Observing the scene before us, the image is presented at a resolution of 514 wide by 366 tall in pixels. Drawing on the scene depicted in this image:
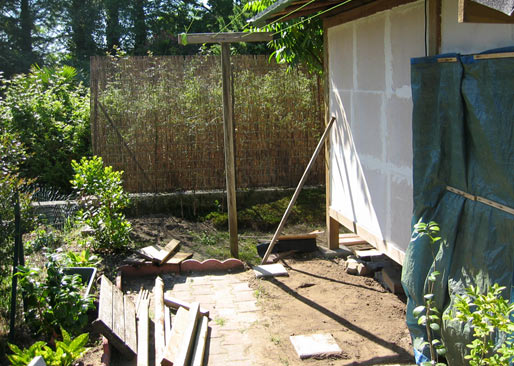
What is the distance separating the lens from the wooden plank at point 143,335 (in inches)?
176

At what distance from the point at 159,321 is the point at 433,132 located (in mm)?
2970

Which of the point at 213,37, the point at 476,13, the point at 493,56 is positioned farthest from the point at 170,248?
the point at 476,13

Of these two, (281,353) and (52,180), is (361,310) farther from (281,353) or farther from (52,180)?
(52,180)

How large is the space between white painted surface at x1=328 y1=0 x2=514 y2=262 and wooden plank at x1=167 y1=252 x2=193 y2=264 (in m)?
2.07

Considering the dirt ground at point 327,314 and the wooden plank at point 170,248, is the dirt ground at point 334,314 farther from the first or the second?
the wooden plank at point 170,248

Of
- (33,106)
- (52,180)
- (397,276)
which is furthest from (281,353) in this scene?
(33,106)

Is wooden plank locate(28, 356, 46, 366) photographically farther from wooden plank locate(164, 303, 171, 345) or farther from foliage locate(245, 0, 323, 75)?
foliage locate(245, 0, 323, 75)

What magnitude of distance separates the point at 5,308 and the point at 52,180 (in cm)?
498

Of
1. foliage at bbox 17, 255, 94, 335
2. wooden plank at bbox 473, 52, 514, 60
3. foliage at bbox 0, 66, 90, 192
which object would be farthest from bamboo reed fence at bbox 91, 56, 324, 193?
wooden plank at bbox 473, 52, 514, 60

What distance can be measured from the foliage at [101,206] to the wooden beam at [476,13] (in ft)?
17.2

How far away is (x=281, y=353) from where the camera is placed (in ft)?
15.6

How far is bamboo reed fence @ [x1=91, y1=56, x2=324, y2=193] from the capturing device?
29.2 feet

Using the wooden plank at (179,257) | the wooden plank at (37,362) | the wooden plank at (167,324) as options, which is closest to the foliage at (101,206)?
the wooden plank at (179,257)

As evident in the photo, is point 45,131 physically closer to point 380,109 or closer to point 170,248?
point 170,248
